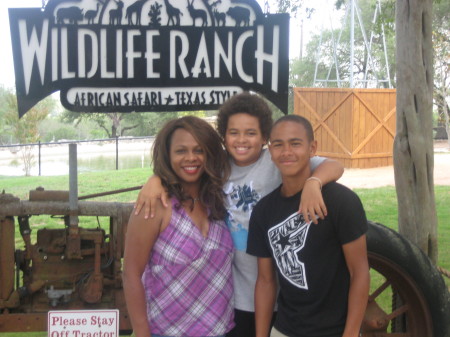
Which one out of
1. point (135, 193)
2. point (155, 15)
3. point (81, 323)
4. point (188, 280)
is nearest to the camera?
point (188, 280)

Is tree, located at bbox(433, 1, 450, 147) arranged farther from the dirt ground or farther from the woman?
the woman

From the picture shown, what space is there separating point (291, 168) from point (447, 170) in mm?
13792

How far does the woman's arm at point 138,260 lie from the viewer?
222 centimetres

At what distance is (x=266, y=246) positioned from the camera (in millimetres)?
2352

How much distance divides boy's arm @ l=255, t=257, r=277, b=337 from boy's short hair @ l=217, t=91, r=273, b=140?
0.55 metres

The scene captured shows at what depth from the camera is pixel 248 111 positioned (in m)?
2.54

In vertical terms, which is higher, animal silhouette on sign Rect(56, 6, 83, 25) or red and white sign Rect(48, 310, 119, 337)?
animal silhouette on sign Rect(56, 6, 83, 25)

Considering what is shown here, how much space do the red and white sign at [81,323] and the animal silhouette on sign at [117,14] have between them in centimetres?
162

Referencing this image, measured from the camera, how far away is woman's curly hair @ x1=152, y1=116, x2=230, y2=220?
233 centimetres

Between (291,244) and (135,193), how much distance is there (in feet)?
27.6

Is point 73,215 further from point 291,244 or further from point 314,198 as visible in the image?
point 314,198

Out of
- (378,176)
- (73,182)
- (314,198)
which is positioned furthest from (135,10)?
(378,176)

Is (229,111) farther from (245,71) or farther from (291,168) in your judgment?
(245,71)

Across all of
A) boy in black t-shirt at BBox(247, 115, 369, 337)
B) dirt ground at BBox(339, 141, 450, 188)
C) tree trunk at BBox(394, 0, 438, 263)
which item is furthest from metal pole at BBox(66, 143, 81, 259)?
dirt ground at BBox(339, 141, 450, 188)
